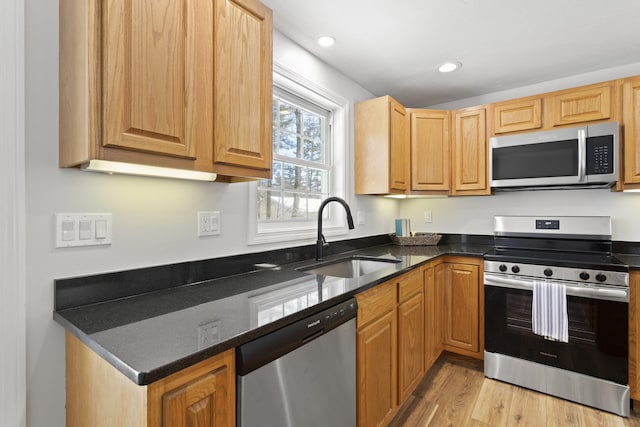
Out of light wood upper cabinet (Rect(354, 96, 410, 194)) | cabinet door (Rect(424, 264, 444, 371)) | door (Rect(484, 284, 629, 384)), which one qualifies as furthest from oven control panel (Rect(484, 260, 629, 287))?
light wood upper cabinet (Rect(354, 96, 410, 194))

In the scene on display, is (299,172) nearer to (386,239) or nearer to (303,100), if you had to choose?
(303,100)

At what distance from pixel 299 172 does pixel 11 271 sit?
Answer: 165 centimetres

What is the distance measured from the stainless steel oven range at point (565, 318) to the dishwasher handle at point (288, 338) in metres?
1.52

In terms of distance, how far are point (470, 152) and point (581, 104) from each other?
0.81 meters

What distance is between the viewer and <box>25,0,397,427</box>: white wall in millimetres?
1045

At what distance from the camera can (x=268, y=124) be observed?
1.46m

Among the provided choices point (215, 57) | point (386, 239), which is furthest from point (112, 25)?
point (386, 239)

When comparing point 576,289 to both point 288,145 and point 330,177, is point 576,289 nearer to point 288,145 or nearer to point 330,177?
point 330,177

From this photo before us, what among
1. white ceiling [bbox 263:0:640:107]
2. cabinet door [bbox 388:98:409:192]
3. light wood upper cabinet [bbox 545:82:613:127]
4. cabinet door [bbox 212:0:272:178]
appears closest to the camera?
cabinet door [bbox 212:0:272:178]

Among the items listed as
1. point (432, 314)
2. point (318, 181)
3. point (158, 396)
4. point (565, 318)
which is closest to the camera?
point (158, 396)

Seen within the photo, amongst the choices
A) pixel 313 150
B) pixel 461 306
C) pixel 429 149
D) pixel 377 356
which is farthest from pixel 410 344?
pixel 429 149

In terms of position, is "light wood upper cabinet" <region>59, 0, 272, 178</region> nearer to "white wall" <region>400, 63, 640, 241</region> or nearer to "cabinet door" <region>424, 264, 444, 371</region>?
"cabinet door" <region>424, 264, 444, 371</region>

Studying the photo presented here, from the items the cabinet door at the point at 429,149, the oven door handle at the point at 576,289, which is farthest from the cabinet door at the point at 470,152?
the oven door handle at the point at 576,289

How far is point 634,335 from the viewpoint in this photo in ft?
6.42
